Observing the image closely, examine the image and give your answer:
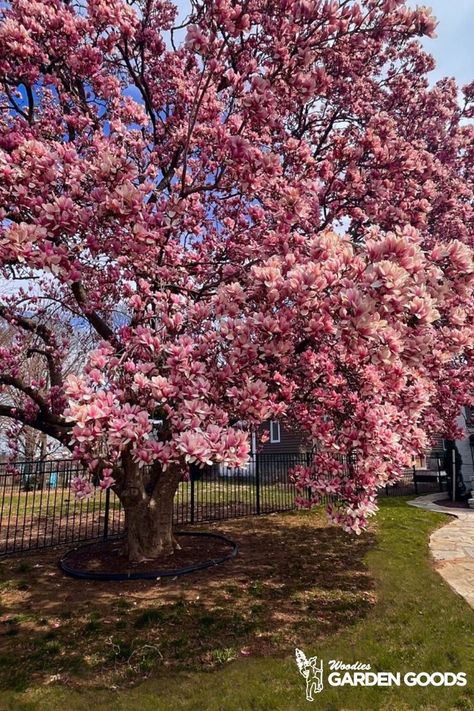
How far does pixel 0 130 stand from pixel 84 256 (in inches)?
72.6

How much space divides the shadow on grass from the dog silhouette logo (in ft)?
0.94

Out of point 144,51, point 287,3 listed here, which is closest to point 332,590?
point 287,3

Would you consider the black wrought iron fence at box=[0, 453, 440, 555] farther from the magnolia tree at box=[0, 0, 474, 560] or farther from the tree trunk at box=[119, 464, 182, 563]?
the magnolia tree at box=[0, 0, 474, 560]

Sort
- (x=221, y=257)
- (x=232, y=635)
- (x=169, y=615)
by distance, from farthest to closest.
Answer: (x=221, y=257)
(x=169, y=615)
(x=232, y=635)

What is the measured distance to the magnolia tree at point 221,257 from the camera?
3.70 meters

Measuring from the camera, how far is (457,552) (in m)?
8.76

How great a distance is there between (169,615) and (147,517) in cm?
225

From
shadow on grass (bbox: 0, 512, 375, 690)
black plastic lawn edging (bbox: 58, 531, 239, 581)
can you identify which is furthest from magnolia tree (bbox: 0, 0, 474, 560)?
shadow on grass (bbox: 0, 512, 375, 690)

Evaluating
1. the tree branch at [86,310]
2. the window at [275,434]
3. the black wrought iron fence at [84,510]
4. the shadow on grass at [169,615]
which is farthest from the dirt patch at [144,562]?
the window at [275,434]

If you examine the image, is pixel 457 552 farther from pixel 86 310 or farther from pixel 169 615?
pixel 86 310

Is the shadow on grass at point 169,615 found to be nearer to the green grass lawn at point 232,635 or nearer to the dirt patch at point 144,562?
the green grass lawn at point 232,635

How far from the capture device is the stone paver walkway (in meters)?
6.85

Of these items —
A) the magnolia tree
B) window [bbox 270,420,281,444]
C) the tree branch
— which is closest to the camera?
the magnolia tree

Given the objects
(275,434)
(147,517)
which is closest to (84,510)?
(147,517)
